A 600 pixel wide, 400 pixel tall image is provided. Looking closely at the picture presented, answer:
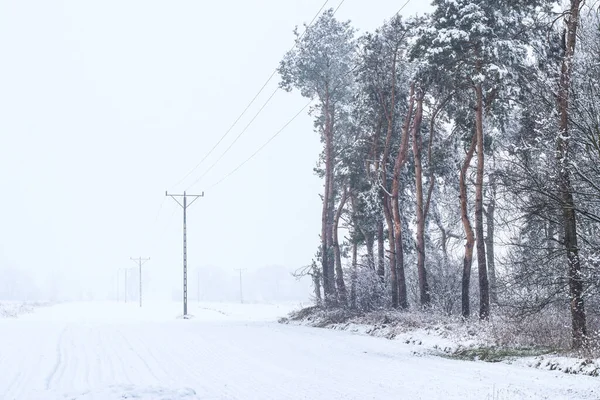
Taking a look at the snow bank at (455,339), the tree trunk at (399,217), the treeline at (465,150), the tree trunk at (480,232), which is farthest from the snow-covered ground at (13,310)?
the tree trunk at (480,232)

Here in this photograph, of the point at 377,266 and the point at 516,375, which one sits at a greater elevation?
the point at 377,266

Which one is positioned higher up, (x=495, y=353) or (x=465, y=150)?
(x=465, y=150)

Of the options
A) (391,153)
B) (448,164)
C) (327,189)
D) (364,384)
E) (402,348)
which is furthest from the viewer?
(327,189)

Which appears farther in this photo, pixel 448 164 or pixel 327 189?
pixel 327 189

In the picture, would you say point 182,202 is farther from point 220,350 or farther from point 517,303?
point 517,303

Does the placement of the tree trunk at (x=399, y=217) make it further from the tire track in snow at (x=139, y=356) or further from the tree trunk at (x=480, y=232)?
the tire track in snow at (x=139, y=356)

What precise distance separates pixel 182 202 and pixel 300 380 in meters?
44.1

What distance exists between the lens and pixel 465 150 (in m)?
26.8

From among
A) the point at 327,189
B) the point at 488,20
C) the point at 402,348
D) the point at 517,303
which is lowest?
the point at 402,348

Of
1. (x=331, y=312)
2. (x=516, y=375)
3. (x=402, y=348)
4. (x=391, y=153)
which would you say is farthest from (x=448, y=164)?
(x=516, y=375)

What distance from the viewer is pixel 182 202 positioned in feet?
180

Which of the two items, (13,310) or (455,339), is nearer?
(455,339)

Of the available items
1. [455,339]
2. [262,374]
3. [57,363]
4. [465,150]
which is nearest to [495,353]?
[455,339]

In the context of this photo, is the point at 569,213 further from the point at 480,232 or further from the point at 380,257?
the point at 380,257
